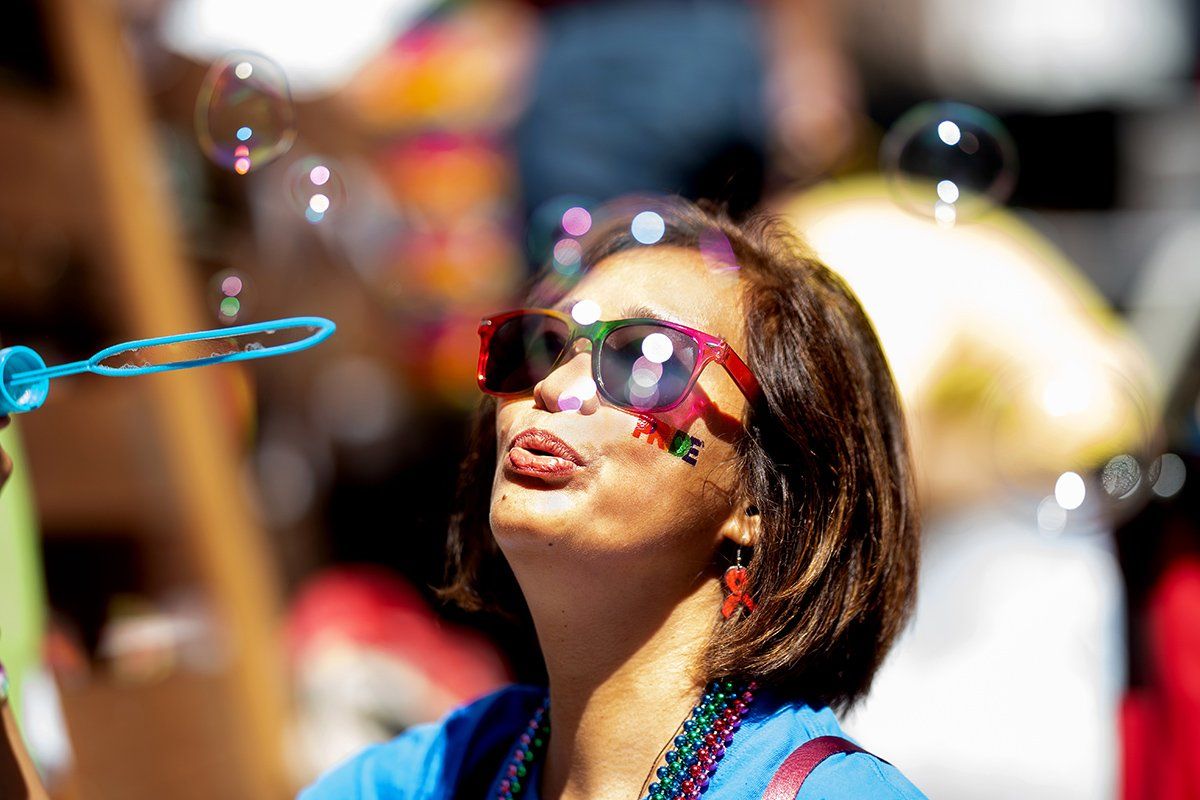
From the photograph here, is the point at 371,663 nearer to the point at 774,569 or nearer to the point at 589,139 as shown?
the point at 589,139

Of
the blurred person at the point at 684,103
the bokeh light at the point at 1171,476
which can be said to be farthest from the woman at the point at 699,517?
the blurred person at the point at 684,103

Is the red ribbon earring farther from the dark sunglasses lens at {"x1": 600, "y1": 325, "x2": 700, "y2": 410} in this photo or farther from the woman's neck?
the dark sunglasses lens at {"x1": 600, "y1": 325, "x2": 700, "y2": 410}

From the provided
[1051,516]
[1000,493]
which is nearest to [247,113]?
[1051,516]

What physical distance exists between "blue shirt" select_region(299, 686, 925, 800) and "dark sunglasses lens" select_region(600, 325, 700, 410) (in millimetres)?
381

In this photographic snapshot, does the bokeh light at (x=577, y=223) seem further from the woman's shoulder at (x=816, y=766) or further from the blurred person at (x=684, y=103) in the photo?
the blurred person at (x=684, y=103)

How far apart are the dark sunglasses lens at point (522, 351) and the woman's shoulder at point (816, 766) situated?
482 millimetres

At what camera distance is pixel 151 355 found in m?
1.44

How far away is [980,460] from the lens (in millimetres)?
3037

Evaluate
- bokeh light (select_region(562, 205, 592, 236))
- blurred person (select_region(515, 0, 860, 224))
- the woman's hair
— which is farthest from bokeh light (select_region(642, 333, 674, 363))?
blurred person (select_region(515, 0, 860, 224))

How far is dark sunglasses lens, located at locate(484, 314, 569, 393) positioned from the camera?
1.56 meters

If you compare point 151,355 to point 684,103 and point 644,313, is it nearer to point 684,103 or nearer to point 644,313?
point 644,313

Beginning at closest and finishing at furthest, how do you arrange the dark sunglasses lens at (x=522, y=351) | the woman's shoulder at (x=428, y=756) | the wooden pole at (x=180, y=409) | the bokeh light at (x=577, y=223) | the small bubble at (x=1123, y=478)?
1. the dark sunglasses lens at (x=522, y=351)
2. the woman's shoulder at (x=428, y=756)
3. the bokeh light at (x=577, y=223)
4. the small bubble at (x=1123, y=478)
5. the wooden pole at (x=180, y=409)

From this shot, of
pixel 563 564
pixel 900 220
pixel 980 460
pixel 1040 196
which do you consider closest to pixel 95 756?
pixel 563 564

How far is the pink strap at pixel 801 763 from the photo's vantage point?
4.42ft
